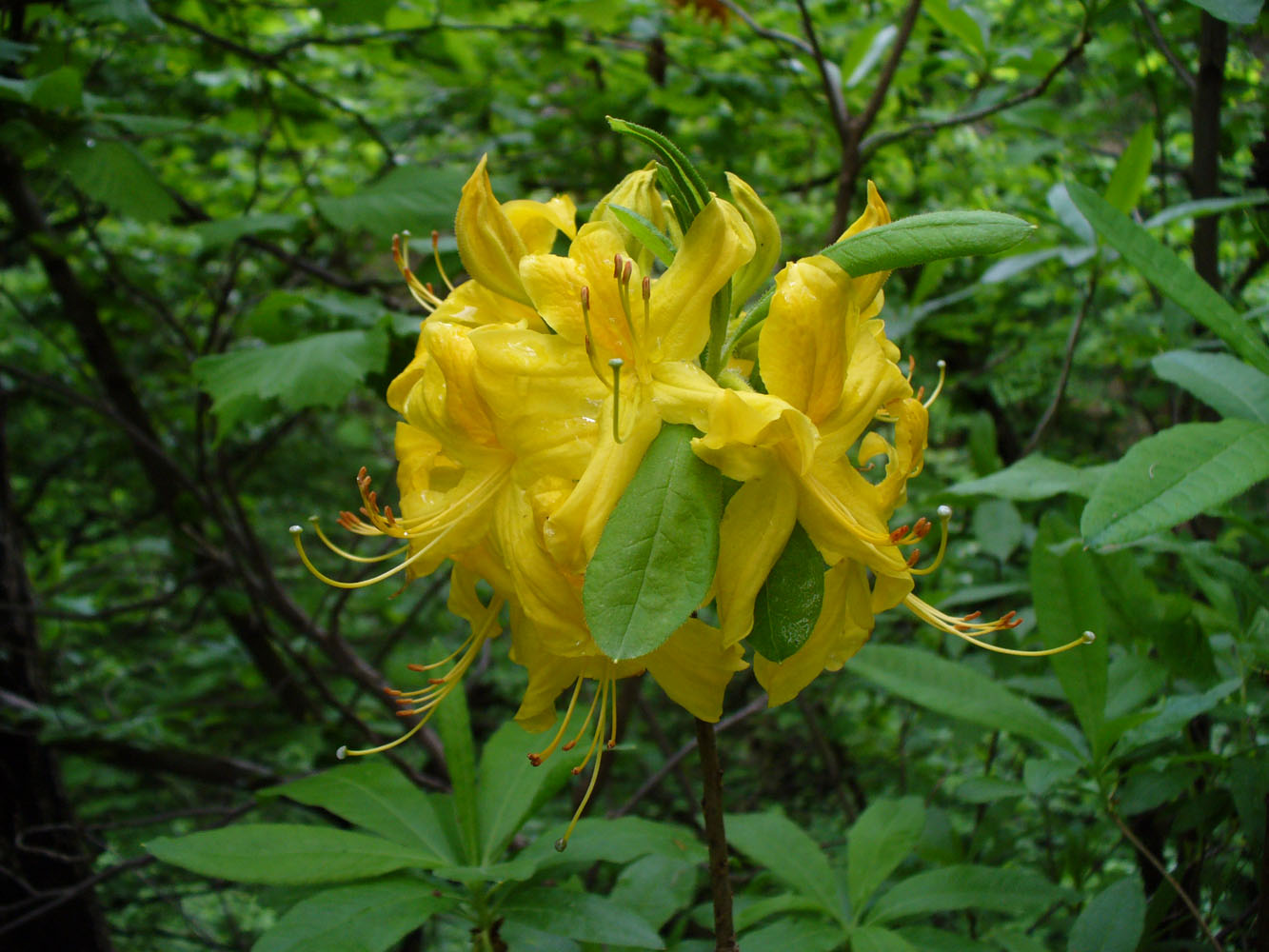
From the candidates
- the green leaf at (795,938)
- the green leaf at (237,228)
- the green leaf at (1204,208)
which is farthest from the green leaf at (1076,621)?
the green leaf at (237,228)

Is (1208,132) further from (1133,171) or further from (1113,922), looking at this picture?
(1113,922)

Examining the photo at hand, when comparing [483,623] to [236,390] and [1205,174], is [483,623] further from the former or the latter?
[1205,174]

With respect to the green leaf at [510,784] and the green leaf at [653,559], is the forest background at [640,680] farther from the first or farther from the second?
the green leaf at [653,559]

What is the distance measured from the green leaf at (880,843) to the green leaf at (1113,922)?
0.87 feet

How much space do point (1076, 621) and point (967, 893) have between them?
0.40 metres

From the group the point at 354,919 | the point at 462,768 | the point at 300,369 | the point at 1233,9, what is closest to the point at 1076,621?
the point at 1233,9

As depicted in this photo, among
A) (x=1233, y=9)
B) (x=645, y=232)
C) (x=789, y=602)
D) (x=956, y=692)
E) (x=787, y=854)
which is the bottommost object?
(x=787, y=854)

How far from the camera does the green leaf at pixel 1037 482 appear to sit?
4.23 feet

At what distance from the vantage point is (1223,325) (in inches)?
40.9

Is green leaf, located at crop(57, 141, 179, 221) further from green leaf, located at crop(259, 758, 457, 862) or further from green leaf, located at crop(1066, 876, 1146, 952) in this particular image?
green leaf, located at crop(1066, 876, 1146, 952)

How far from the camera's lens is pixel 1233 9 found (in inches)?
42.6

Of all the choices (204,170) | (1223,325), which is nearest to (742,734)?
(1223,325)

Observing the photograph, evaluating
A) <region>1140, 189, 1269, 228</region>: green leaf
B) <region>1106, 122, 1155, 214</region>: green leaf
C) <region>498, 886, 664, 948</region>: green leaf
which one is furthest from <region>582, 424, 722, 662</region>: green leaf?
<region>1106, 122, 1155, 214</region>: green leaf

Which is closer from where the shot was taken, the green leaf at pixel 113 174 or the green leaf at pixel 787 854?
the green leaf at pixel 787 854
